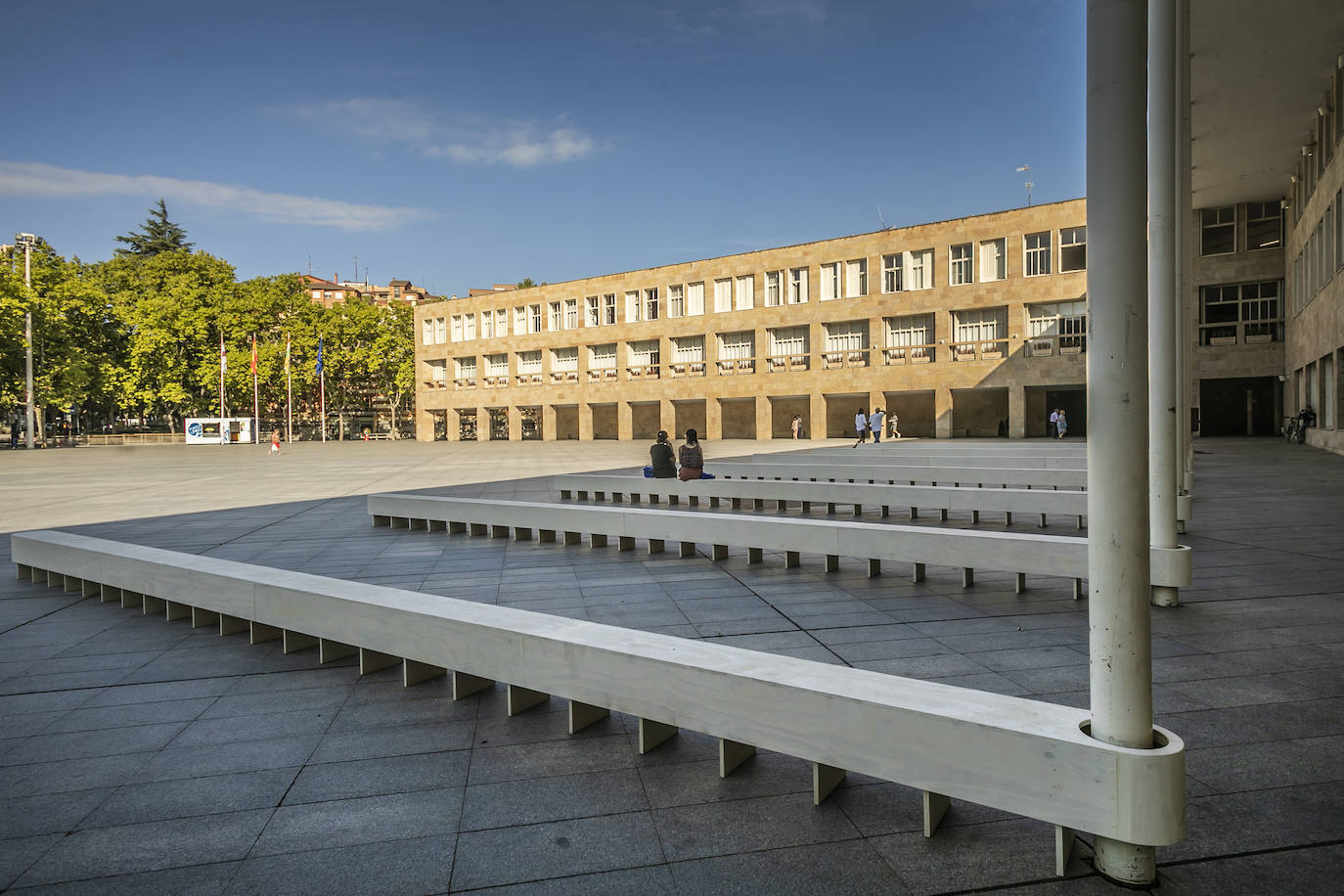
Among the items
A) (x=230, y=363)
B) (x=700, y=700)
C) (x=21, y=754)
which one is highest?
(x=230, y=363)

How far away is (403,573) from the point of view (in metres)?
7.89

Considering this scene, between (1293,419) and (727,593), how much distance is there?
33808mm

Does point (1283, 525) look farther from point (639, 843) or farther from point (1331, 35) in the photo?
point (1331, 35)

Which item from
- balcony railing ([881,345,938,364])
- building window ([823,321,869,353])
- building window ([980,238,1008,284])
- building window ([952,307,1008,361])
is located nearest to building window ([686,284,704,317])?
building window ([823,321,869,353])

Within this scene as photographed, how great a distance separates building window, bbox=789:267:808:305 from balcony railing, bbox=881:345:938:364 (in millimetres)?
6164

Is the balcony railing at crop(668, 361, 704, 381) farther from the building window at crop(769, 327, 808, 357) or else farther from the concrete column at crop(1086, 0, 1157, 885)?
the concrete column at crop(1086, 0, 1157, 885)

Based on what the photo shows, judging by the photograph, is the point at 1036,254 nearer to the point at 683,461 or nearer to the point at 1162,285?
the point at 683,461

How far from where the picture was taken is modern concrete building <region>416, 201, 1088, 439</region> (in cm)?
4056

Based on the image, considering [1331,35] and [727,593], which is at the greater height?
[1331,35]

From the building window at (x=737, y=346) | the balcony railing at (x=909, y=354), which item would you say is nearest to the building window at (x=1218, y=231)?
the balcony railing at (x=909, y=354)

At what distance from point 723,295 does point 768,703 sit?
1949 inches

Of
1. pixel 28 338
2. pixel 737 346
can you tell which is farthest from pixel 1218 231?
pixel 28 338

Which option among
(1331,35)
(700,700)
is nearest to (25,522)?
(700,700)

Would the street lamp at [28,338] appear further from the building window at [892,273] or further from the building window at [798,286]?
the building window at [892,273]
